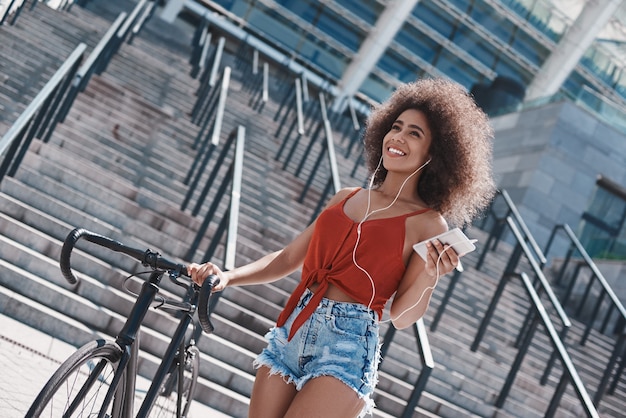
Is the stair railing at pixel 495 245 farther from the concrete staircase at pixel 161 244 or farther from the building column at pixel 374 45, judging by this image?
the building column at pixel 374 45

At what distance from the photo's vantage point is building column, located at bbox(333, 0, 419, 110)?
2925cm

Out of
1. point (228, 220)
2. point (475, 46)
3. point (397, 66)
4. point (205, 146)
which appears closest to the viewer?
point (228, 220)

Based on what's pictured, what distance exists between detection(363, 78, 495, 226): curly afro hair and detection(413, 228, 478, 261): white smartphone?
0.34 m

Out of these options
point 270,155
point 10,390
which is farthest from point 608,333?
point 10,390

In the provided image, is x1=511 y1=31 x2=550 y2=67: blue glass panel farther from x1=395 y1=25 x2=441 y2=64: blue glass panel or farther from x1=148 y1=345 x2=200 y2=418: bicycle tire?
x1=148 y1=345 x2=200 y2=418: bicycle tire

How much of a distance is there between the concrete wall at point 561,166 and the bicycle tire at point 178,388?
12475mm

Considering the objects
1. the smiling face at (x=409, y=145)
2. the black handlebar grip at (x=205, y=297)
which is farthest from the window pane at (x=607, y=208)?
the black handlebar grip at (x=205, y=297)

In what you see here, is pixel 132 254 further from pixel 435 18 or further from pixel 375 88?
pixel 435 18

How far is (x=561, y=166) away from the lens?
15.4 m

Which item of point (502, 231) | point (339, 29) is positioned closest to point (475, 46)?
point (339, 29)

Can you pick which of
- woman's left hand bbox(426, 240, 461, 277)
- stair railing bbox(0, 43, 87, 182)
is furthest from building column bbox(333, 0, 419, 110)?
woman's left hand bbox(426, 240, 461, 277)

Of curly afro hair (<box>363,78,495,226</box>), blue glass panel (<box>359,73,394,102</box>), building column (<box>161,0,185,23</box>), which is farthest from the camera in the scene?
blue glass panel (<box>359,73,394,102</box>)

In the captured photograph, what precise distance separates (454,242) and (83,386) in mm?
1165

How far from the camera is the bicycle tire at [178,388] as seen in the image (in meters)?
3.04
